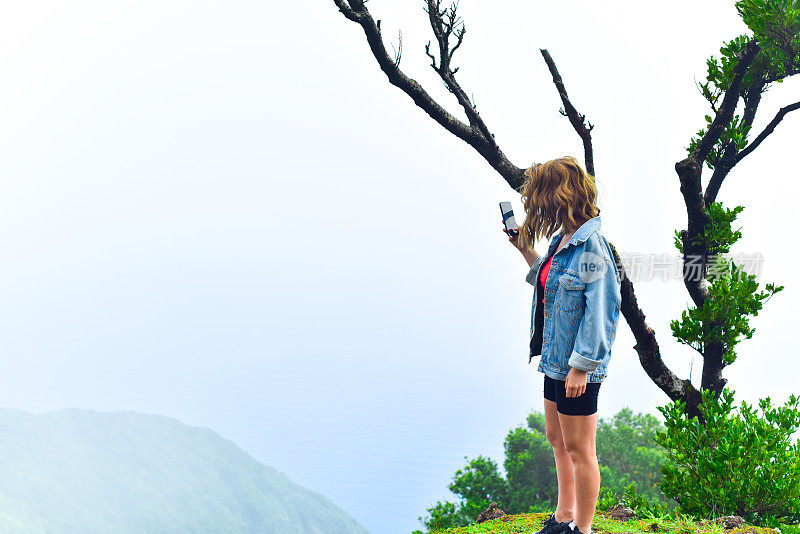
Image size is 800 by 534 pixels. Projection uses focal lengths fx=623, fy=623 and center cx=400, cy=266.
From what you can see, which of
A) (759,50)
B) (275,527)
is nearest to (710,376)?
(759,50)

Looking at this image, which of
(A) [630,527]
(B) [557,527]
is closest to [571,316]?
(B) [557,527]

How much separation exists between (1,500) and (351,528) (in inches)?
493

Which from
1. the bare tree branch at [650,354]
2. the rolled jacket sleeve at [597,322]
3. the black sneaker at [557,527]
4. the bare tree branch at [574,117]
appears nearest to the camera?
the rolled jacket sleeve at [597,322]

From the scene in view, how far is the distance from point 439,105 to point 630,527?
356 cm

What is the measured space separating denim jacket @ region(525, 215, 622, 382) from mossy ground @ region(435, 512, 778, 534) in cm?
175

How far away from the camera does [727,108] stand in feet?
17.2

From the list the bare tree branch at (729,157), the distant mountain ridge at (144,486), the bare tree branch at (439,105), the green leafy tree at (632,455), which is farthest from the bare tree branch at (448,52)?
the distant mountain ridge at (144,486)

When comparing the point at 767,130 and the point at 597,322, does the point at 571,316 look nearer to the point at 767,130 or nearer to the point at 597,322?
the point at 597,322

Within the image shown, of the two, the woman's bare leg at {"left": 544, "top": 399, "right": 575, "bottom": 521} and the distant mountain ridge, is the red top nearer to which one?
the woman's bare leg at {"left": 544, "top": 399, "right": 575, "bottom": 521}

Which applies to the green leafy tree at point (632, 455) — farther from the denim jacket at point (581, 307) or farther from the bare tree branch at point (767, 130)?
the denim jacket at point (581, 307)

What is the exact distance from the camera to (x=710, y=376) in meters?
5.33

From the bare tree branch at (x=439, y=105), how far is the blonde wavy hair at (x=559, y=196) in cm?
188

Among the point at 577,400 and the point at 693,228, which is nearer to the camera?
the point at 577,400

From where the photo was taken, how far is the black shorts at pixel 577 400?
3023mm
